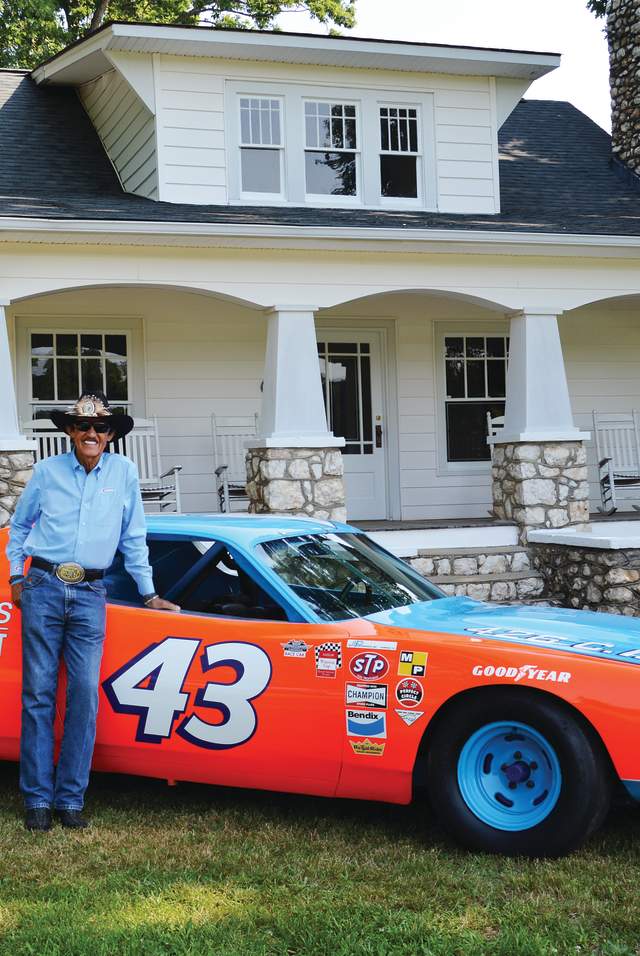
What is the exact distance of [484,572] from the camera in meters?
10.8

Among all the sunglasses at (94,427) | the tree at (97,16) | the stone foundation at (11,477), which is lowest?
the stone foundation at (11,477)

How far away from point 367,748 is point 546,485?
280 inches

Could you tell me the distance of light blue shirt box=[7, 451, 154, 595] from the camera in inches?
195

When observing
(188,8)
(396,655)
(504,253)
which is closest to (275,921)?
(396,655)

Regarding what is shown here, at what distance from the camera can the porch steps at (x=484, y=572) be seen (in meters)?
10.5

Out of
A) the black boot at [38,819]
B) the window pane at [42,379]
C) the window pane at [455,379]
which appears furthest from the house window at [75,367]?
the black boot at [38,819]

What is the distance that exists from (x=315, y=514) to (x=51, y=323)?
3933 millimetres

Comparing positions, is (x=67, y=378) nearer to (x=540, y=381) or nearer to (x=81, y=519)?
(x=540, y=381)

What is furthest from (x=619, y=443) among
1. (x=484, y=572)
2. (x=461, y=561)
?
(x=461, y=561)

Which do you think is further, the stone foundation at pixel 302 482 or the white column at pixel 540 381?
the white column at pixel 540 381

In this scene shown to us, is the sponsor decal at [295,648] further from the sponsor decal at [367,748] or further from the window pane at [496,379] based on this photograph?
the window pane at [496,379]

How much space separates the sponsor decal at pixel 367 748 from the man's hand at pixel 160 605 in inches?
40.1

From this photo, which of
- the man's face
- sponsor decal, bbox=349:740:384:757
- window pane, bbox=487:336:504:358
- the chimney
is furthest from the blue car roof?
the chimney

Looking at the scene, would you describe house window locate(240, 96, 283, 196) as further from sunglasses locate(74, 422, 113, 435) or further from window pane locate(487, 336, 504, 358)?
sunglasses locate(74, 422, 113, 435)
